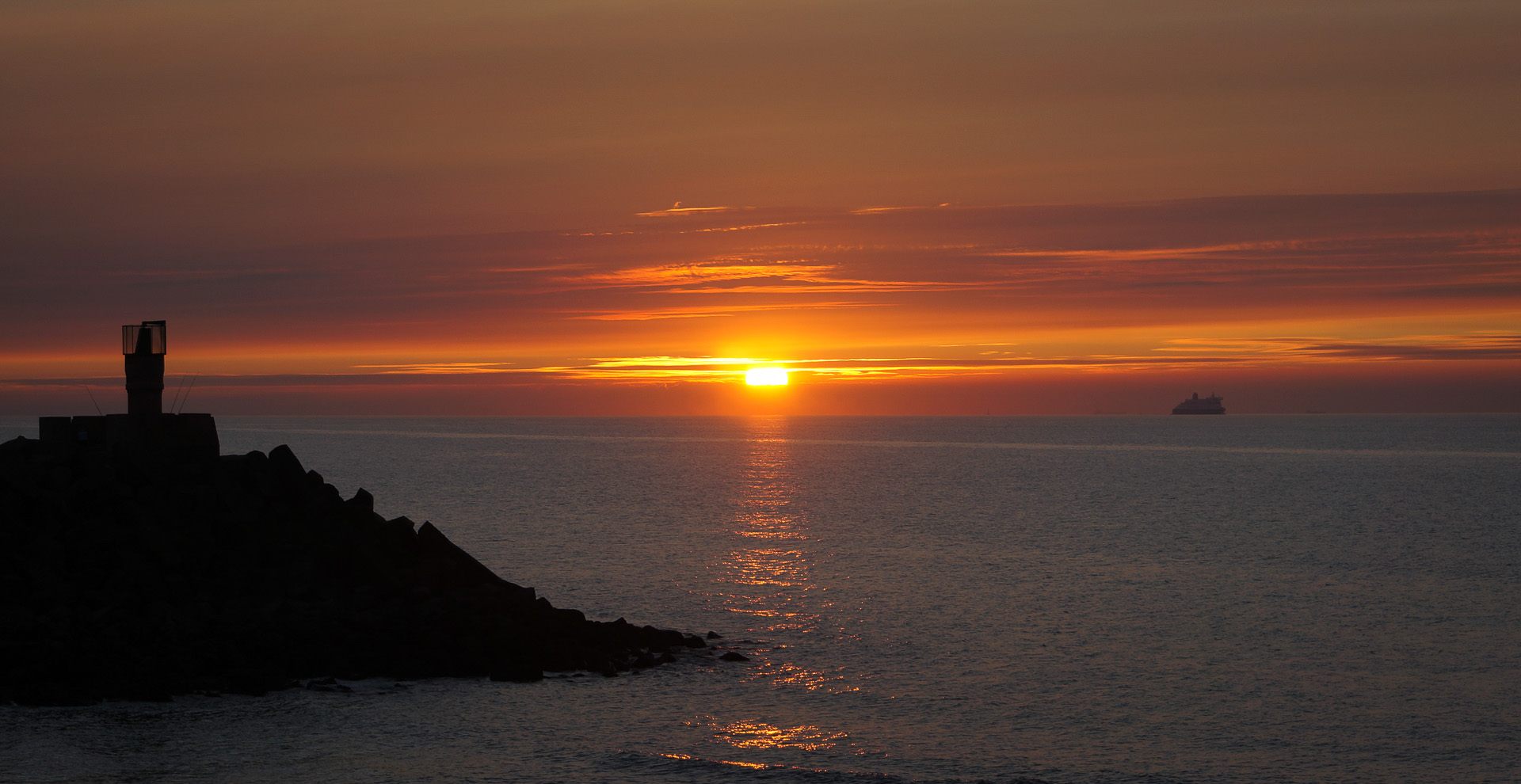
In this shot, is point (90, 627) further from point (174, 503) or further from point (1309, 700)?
point (1309, 700)

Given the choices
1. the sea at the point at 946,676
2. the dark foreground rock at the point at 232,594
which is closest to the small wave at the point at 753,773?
the sea at the point at 946,676

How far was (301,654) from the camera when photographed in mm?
22734

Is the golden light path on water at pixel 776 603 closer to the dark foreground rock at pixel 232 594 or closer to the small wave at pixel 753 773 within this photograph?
the small wave at pixel 753 773

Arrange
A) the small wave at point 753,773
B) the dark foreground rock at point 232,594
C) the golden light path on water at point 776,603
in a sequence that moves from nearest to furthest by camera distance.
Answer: the small wave at point 753,773 < the golden light path on water at point 776,603 < the dark foreground rock at point 232,594

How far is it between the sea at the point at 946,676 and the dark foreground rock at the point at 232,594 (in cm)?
83

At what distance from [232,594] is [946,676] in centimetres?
1443

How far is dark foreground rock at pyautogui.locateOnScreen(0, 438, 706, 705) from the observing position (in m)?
21.7

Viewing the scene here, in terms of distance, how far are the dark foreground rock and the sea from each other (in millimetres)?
829

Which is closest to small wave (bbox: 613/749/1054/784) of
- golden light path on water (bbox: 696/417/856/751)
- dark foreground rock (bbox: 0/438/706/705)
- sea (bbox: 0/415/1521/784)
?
sea (bbox: 0/415/1521/784)

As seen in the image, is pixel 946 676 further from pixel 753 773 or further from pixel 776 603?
pixel 776 603

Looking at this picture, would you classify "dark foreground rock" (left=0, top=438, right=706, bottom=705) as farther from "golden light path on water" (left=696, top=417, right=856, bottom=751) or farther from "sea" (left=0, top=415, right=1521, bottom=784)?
"golden light path on water" (left=696, top=417, right=856, bottom=751)

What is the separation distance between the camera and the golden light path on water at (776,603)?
65.0 feet

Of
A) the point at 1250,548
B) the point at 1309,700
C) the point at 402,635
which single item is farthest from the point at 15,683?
the point at 1250,548

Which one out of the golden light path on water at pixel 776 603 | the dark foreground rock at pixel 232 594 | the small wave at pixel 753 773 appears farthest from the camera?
the dark foreground rock at pixel 232 594
